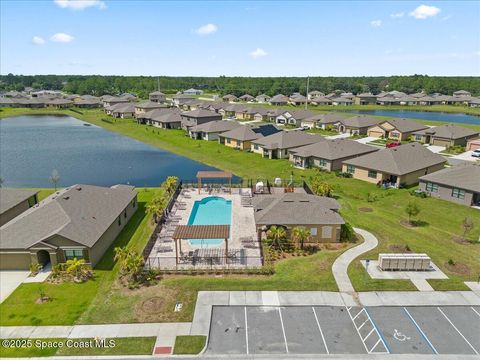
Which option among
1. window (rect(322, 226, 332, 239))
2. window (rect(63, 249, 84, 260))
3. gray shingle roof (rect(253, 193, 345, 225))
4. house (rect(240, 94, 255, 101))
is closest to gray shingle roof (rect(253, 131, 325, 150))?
gray shingle roof (rect(253, 193, 345, 225))

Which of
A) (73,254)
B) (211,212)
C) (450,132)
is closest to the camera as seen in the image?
(73,254)

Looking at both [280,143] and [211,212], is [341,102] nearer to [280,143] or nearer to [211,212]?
[280,143]

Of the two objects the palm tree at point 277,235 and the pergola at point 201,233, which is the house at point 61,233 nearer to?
the pergola at point 201,233

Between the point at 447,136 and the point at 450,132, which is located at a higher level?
the point at 450,132

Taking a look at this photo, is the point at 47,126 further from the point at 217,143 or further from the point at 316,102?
the point at 316,102

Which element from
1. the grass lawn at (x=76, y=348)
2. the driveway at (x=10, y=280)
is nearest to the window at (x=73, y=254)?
the driveway at (x=10, y=280)

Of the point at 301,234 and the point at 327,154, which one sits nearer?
the point at 301,234

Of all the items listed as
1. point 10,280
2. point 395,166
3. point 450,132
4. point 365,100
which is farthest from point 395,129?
point 365,100

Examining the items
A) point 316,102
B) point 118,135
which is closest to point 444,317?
point 118,135
